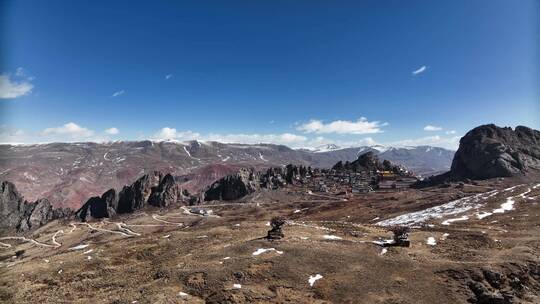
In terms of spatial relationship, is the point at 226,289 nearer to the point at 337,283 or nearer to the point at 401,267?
the point at 337,283

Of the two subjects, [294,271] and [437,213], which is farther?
[437,213]

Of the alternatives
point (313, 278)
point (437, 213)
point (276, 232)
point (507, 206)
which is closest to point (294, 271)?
point (313, 278)

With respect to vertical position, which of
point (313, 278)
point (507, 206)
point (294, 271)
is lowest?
point (313, 278)

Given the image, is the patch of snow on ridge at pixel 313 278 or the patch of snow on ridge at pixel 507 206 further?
the patch of snow on ridge at pixel 507 206

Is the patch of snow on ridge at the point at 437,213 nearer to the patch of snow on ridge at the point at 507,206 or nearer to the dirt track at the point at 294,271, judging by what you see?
the patch of snow on ridge at the point at 507,206

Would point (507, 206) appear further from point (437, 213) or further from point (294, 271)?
point (294, 271)

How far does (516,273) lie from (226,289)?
121 feet

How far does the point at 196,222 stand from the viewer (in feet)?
627

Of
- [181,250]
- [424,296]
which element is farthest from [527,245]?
[181,250]

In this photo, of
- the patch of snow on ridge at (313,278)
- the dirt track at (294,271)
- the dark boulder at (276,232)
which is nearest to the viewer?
the dirt track at (294,271)

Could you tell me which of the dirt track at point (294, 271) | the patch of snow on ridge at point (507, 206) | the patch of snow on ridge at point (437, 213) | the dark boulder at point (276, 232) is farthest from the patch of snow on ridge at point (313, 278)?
the patch of snow on ridge at point (507, 206)

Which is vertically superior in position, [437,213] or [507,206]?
[507,206]

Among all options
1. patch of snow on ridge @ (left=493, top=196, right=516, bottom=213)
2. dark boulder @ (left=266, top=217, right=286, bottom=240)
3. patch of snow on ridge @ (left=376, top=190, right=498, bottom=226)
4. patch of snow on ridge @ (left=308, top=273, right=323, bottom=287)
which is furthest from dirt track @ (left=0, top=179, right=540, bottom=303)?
patch of snow on ridge @ (left=493, top=196, right=516, bottom=213)

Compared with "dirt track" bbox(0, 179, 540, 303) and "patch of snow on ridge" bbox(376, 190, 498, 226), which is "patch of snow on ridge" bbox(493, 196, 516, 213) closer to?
"patch of snow on ridge" bbox(376, 190, 498, 226)
